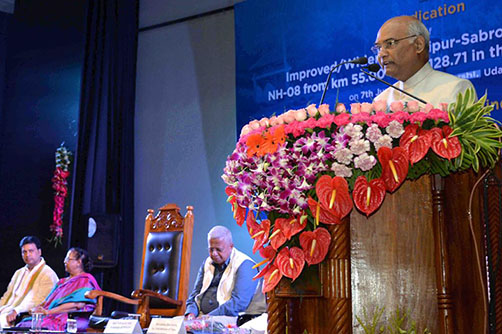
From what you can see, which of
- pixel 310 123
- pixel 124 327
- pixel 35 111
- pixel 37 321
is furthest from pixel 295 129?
pixel 35 111

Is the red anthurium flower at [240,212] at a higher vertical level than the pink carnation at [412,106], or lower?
lower

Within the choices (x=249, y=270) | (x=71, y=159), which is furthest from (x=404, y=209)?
(x=71, y=159)

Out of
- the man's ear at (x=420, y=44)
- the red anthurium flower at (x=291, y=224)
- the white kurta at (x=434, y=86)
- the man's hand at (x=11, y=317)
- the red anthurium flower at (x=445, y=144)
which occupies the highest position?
the man's ear at (x=420, y=44)

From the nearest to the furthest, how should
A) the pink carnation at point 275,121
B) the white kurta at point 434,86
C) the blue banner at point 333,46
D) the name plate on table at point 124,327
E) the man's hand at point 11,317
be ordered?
the pink carnation at point 275,121 → the white kurta at point 434,86 → the name plate on table at point 124,327 → the blue banner at point 333,46 → the man's hand at point 11,317

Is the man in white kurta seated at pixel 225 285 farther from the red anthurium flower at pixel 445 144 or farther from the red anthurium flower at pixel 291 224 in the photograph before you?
the red anthurium flower at pixel 445 144

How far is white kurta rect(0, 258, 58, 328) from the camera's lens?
5.17 m

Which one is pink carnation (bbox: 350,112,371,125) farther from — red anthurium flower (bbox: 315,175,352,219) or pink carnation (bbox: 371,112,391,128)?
red anthurium flower (bbox: 315,175,352,219)

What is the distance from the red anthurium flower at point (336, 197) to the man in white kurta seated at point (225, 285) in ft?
7.97

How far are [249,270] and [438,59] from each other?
5.79 feet

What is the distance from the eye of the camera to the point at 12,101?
617cm

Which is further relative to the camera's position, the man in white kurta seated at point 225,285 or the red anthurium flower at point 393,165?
the man in white kurta seated at point 225,285

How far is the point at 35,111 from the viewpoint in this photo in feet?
20.4

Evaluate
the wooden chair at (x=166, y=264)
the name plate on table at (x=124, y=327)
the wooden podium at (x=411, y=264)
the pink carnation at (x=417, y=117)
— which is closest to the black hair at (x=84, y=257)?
the wooden chair at (x=166, y=264)

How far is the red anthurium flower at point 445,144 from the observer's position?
1.52 meters
